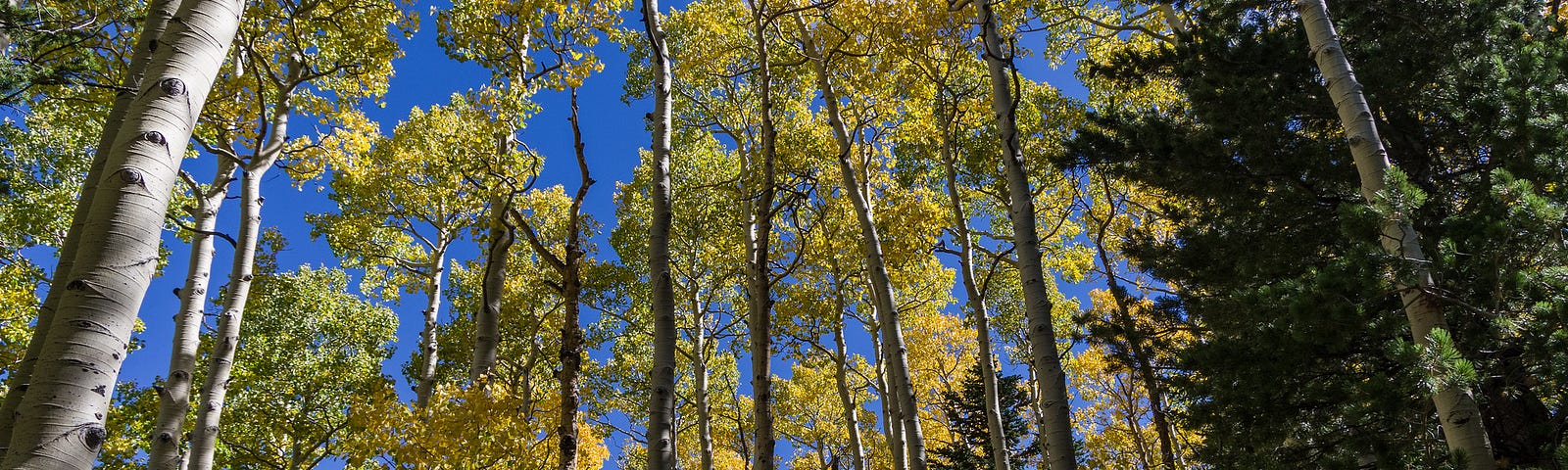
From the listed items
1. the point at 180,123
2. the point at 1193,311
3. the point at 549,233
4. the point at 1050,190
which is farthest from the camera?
the point at 549,233

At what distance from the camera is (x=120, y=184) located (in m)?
2.13

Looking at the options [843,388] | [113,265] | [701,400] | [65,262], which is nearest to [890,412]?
[843,388]

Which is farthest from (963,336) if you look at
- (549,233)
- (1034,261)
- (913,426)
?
(1034,261)

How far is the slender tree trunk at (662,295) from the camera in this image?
3.80 meters

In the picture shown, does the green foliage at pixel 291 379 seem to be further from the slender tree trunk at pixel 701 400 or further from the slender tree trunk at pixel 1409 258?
the slender tree trunk at pixel 1409 258

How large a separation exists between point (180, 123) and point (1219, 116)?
555 cm

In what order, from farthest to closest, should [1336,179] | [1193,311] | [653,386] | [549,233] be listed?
[549,233] < [1193,311] < [1336,179] < [653,386]

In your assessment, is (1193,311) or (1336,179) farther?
(1193,311)

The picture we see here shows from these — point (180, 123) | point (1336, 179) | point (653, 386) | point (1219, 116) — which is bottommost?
point (653, 386)

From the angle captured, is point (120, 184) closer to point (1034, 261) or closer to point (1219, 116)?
point (1034, 261)

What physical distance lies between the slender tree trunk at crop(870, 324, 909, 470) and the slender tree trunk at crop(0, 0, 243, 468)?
7776 mm

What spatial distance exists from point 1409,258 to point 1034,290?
5.02 ft

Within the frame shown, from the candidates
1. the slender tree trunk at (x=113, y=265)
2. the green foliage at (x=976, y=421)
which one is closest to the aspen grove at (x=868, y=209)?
the slender tree trunk at (x=113, y=265)

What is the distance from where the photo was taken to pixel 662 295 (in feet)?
13.4
